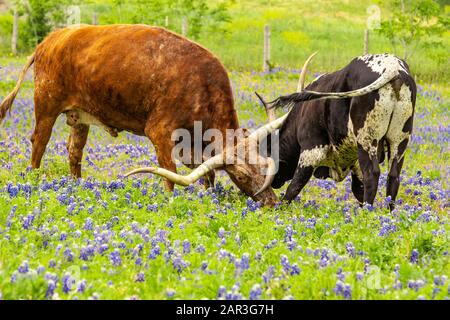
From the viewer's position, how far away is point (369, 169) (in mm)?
7934

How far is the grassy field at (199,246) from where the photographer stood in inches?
174

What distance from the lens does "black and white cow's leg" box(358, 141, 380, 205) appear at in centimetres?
792

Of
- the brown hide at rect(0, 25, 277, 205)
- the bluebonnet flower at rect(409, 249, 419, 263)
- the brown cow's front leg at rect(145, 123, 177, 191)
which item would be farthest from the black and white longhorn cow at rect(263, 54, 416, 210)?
the bluebonnet flower at rect(409, 249, 419, 263)

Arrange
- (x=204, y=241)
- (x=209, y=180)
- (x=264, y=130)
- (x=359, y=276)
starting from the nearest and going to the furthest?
(x=359, y=276)
(x=204, y=241)
(x=264, y=130)
(x=209, y=180)

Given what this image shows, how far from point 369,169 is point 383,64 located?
123 cm

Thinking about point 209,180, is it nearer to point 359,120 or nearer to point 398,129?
point 359,120

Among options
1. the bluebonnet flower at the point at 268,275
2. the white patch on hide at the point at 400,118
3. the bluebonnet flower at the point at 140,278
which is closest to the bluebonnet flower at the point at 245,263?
the bluebonnet flower at the point at 268,275

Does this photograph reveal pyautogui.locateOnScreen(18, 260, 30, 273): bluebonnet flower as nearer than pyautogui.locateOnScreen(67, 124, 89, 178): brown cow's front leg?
Yes

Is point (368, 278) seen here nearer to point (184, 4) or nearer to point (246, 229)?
point (246, 229)

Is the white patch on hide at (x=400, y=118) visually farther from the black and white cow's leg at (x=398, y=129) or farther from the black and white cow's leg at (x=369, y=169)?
the black and white cow's leg at (x=369, y=169)

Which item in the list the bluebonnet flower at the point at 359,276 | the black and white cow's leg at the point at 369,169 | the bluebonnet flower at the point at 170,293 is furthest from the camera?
the black and white cow's leg at the point at 369,169

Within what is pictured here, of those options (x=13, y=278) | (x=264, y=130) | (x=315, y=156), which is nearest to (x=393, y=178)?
(x=315, y=156)

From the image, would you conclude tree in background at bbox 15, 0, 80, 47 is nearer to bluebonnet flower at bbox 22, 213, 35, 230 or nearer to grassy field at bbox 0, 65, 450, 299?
grassy field at bbox 0, 65, 450, 299

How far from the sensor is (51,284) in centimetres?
417
